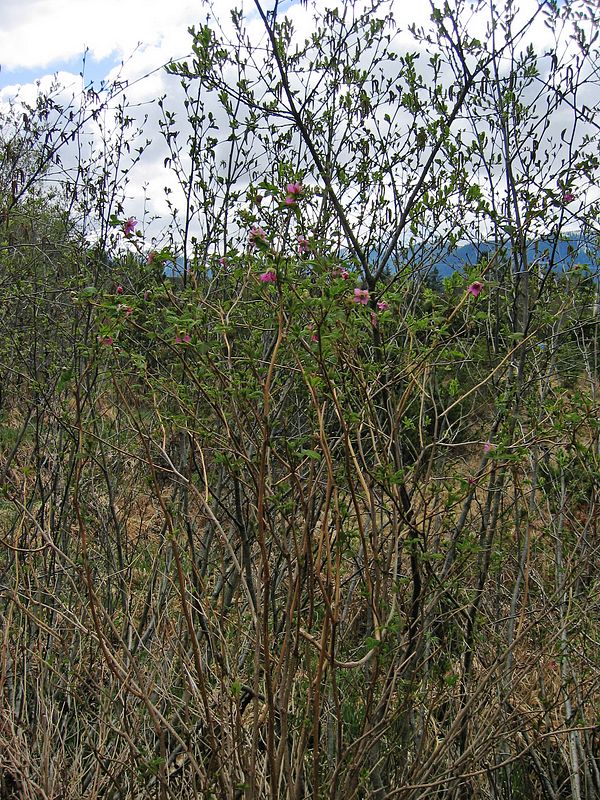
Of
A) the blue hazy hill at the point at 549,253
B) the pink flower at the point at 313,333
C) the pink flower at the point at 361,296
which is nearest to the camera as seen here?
the pink flower at the point at 313,333

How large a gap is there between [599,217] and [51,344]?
116 inches

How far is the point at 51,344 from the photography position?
420cm

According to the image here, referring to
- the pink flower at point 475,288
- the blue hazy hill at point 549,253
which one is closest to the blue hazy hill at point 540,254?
the blue hazy hill at point 549,253

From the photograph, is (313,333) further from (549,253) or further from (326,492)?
(549,253)

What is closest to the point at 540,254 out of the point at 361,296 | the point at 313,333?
the point at 361,296

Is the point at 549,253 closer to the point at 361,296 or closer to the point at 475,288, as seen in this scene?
the point at 475,288

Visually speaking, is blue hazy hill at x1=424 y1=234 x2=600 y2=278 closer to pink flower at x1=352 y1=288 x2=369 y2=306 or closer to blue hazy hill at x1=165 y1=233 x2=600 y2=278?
blue hazy hill at x1=165 y1=233 x2=600 y2=278

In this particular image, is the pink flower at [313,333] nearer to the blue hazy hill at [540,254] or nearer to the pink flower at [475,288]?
the pink flower at [475,288]

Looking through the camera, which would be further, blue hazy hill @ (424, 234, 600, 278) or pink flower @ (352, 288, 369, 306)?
blue hazy hill @ (424, 234, 600, 278)

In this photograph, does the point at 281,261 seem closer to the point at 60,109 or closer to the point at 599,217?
the point at 599,217

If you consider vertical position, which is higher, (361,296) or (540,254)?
(540,254)

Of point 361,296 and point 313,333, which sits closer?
point 313,333

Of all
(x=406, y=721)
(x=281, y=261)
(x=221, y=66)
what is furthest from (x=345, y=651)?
(x=221, y=66)

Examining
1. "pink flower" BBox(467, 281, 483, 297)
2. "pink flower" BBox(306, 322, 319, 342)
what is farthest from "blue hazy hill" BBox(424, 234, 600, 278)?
"pink flower" BBox(306, 322, 319, 342)
